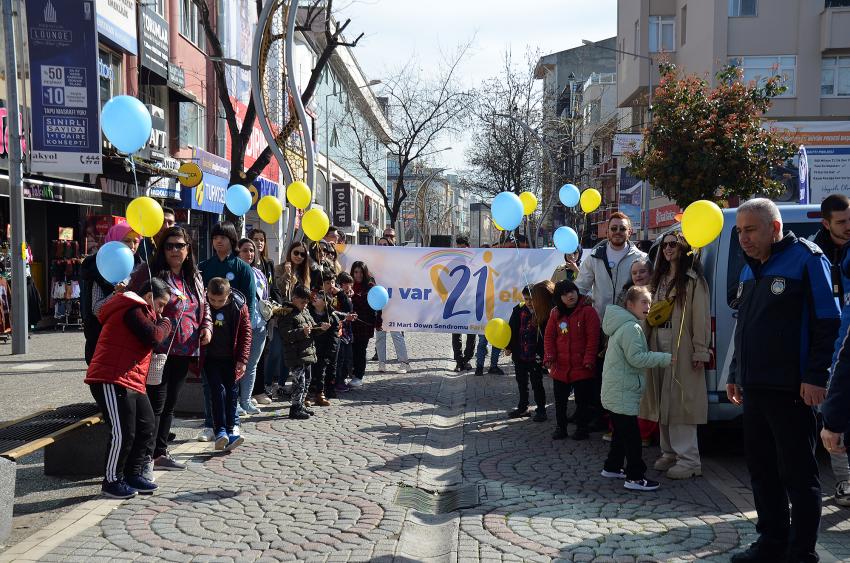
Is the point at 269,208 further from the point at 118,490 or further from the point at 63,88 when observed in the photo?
the point at 63,88

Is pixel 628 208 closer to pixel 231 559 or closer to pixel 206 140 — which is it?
pixel 206 140

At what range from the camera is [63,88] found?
1435 centimetres

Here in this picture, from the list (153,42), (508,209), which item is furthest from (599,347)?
(153,42)

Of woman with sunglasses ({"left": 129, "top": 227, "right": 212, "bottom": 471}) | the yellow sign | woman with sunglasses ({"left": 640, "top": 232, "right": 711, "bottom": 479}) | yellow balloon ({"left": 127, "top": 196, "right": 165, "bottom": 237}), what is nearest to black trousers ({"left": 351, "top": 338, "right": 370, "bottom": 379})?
woman with sunglasses ({"left": 129, "top": 227, "right": 212, "bottom": 471})

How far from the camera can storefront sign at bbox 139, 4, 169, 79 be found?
21016mm

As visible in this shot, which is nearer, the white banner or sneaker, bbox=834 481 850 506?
sneaker, bbox=834 481 850 506

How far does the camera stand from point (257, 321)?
8352mm

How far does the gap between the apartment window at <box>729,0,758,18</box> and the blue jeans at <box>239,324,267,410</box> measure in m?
31.1

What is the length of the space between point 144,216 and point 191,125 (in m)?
20.6

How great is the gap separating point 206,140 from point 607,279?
21.7m

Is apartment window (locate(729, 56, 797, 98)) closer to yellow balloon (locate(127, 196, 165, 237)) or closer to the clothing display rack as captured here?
the clothing display rack

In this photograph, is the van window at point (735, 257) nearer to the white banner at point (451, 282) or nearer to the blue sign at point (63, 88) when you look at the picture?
the white banner at point (451, 282)

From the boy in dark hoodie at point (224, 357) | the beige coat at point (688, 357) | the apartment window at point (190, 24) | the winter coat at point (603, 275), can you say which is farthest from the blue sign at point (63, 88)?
the beige coat at point (688, 357)

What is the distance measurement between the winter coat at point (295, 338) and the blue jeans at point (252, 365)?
8.8 inches
